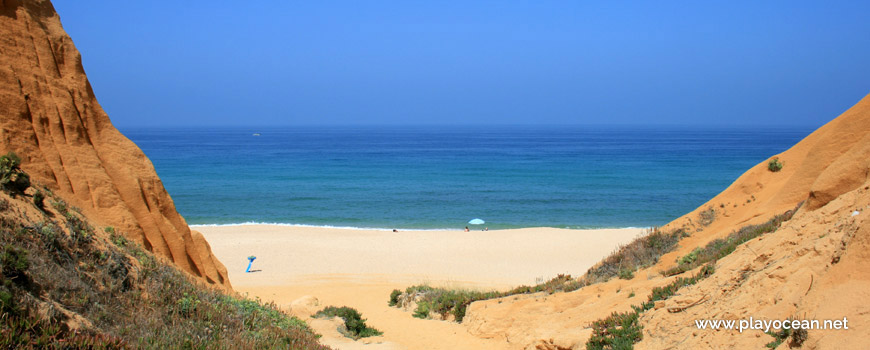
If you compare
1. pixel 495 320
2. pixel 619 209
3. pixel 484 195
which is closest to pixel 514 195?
pixel 484 195

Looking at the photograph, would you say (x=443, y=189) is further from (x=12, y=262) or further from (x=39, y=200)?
(x=12, y=262)

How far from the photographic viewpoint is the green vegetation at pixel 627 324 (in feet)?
24.8

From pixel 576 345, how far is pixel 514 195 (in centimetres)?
3869

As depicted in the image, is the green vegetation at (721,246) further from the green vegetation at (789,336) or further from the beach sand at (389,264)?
the beach sand at (389,264)

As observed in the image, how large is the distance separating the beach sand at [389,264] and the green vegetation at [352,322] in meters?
0.28

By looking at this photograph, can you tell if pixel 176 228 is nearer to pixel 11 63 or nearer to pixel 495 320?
pixel 11 63

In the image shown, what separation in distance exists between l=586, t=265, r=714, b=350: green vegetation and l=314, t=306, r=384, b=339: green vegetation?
15.4 ft

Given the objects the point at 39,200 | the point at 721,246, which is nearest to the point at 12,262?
the point at 39,200

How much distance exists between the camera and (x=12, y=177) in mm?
7238

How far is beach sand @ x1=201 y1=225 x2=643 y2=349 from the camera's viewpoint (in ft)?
37.2

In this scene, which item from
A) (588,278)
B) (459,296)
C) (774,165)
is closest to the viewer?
(588,278)

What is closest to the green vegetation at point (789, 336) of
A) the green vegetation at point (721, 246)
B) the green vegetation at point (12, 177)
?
the green vegetation at point (721, 246)

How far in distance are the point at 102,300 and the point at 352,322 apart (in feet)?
18.4

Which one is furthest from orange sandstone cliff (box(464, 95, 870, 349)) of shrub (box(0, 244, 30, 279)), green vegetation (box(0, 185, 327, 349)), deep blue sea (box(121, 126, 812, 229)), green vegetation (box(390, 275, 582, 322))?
deep blue sea (box(121, 126, 812, 229))
